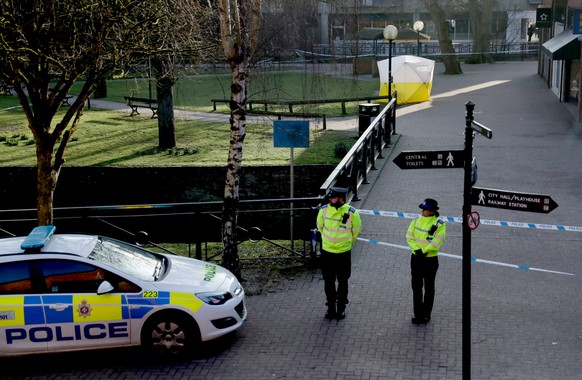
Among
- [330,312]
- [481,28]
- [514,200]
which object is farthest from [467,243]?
[481,28]

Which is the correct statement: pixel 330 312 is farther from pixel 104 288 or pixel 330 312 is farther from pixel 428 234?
pixel 104 288

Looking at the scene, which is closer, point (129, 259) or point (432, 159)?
point (432, 159)

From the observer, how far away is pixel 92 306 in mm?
9578

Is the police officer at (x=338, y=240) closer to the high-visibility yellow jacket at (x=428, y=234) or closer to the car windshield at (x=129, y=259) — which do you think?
the high-visibility yellow jacket at (x=428, y=234)

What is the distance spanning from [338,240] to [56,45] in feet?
20.3

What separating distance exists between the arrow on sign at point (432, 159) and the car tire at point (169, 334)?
3154 mm

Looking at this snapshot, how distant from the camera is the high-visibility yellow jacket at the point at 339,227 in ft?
34.8

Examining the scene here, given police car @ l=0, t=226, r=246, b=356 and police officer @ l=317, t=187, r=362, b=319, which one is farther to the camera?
police officer @ l=317, t=187, r=362, b=319

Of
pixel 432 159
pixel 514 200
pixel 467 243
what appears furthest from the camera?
pixel 432 159

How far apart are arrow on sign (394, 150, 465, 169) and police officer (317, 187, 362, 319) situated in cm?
193

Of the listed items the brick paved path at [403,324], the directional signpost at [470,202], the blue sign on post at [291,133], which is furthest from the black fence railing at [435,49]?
the directional signpost at [470,202]

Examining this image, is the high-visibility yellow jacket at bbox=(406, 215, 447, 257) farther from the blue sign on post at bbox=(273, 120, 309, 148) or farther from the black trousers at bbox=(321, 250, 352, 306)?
the blue sign on post at bbox=(273, 120, 309, 148)

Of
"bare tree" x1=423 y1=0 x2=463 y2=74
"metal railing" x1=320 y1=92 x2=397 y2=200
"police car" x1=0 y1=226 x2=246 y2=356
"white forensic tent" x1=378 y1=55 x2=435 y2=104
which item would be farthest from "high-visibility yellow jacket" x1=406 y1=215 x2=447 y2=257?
"bare tree" x1=423 y1=0 x2=463 y2=74

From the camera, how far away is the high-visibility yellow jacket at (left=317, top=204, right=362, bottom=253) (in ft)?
34.8
